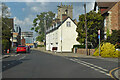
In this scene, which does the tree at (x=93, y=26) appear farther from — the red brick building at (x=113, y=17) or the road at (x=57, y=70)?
the road at (x=57, y=70)

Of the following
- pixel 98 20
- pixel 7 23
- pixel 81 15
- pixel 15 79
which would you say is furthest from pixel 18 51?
pixel 15 79

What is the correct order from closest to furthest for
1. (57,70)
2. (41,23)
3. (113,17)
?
(57,70) → (113,17) → (41,23)

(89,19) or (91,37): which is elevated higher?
(89,19)

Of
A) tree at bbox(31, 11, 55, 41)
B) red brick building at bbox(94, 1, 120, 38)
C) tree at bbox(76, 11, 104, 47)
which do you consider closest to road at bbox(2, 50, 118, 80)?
red brick building at bbox(94, 1, 120, 38)

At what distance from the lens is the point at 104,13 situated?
3747cm

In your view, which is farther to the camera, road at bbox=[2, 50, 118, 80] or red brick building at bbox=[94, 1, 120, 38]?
red brick building at bbox=[94, 1, 120, 38]

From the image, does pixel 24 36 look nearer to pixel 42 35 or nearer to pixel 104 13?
pixel 42 35

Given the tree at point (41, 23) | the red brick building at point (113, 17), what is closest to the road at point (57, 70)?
the red brick building at point (113, 17)

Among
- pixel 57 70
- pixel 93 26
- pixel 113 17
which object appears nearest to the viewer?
pixel 57 70

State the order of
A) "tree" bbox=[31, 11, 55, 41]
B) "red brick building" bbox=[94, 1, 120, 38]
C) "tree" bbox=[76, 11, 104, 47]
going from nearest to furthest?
"red brick building" bbox=[94, 1, 120, 38] < "tree" bbox=[76, 11, 104, 47] < "tree" bbox=[31, 11, 55, 41]

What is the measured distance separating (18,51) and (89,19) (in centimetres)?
1602

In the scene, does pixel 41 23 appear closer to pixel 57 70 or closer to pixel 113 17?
pixel 113 17

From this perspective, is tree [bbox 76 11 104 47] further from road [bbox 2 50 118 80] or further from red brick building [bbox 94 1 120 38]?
road [bbox 2 50 118 80]

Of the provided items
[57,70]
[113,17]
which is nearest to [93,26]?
[113,17]
